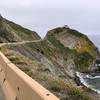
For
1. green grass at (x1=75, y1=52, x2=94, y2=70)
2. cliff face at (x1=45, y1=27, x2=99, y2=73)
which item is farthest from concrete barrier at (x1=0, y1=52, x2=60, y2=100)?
green grass at (x1=75, y1=52, x2=94, y2=70)

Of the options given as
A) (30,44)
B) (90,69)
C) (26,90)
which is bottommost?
(90,69)

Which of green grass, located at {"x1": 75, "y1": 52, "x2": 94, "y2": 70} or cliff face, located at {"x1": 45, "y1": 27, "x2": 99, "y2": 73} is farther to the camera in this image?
green grass, located at {"x1": 75, "y1": 52, "x2": 94, "y2": 70}

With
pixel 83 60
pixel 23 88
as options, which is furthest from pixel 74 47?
pixel 23 88

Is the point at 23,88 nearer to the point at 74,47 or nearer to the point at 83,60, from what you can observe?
the point at 83,60

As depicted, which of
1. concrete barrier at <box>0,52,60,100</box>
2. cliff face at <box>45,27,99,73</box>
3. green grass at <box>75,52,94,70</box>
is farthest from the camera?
green grass at <box>75,52,94,70</box>

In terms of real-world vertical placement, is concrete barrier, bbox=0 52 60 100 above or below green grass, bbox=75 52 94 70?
above

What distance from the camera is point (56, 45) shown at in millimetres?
96062

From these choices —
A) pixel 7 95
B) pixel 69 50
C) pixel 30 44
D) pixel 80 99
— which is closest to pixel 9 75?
pixel 7 95

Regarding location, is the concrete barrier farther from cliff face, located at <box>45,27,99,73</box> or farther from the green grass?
the green grass

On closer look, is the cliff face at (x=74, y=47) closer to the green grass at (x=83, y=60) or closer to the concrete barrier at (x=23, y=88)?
the green grass at (x=83, y=60)

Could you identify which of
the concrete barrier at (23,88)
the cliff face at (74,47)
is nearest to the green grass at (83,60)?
the cliff face at (74,47)

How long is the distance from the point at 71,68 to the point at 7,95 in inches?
3164

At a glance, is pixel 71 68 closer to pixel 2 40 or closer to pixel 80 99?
pixel 2 40

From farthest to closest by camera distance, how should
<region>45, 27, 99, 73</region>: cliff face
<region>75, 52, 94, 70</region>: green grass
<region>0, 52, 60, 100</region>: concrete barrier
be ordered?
<region>75, 52, 94, 70</region>: green grass
<region>45, 27, 99, 73</region>: cliff face
<region>0, 52, 60, 100</region>: concrete barrier
